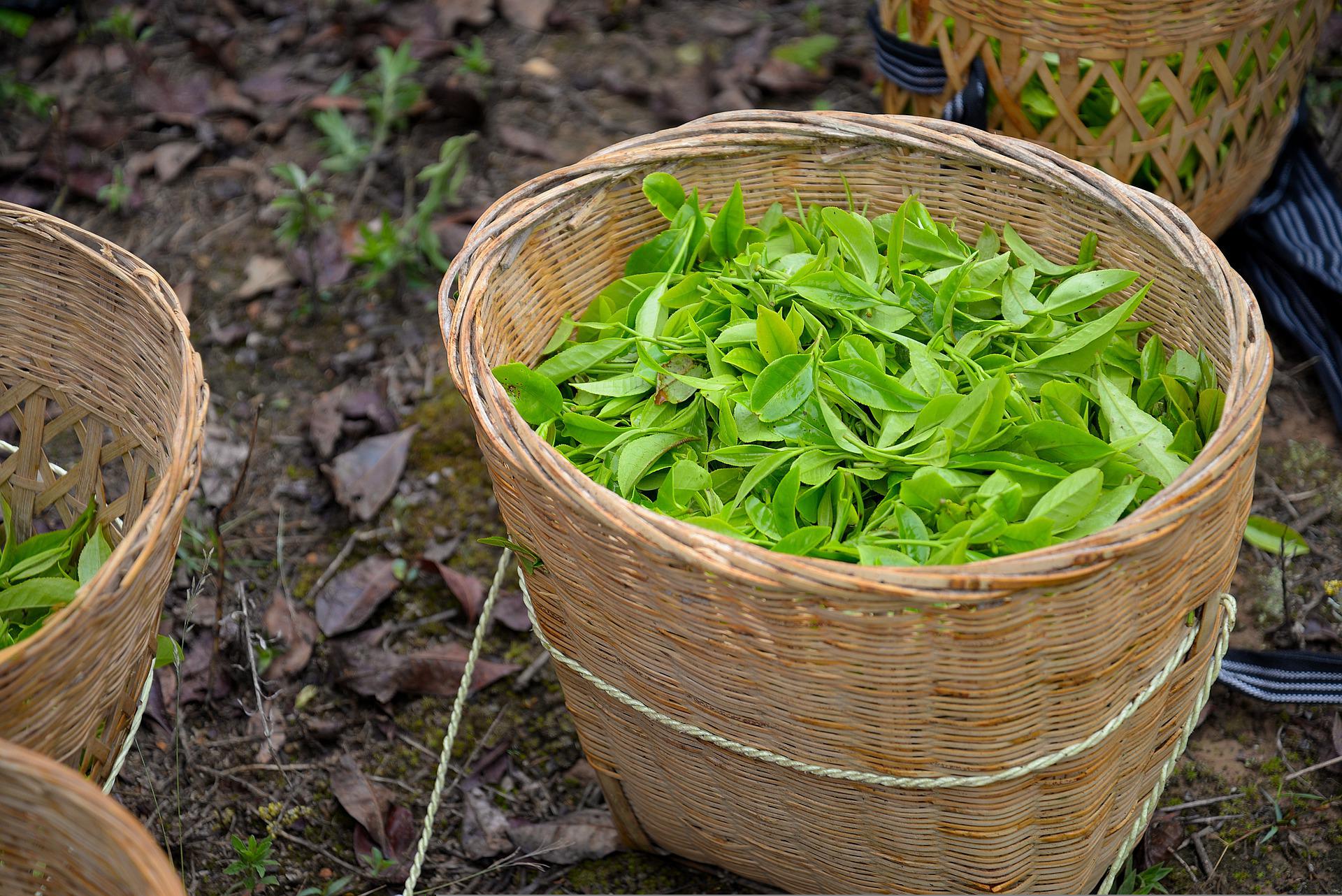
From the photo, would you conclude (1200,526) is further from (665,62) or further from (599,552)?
(665,62)

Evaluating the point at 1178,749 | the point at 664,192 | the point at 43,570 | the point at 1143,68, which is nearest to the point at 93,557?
the point at 43,570

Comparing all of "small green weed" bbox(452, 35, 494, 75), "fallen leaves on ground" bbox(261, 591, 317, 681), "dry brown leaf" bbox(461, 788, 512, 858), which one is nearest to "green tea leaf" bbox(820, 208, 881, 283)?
"dry brown leaf" bbox(461, 788, 512, 858)

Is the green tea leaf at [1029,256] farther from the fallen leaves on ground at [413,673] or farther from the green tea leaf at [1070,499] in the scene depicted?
the fallen leaves on ground at [413,673]

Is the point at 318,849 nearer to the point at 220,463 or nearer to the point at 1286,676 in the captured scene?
the point at 220,463

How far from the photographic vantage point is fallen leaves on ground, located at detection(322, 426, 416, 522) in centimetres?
164

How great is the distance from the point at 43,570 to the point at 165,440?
19 centimetres

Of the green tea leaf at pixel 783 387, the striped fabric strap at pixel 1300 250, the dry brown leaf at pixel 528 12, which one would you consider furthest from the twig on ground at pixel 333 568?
the striped fabric strap at pixel 1300 250

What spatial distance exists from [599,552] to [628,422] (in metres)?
0.26

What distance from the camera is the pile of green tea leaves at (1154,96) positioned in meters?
1.51

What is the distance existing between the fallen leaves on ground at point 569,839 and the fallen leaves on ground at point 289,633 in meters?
0.37

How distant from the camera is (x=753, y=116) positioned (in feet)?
4.15

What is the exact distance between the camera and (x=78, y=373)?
118 cm

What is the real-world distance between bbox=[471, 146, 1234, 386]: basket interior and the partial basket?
0.48m

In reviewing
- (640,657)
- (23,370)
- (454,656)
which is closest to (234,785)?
(454,656)
